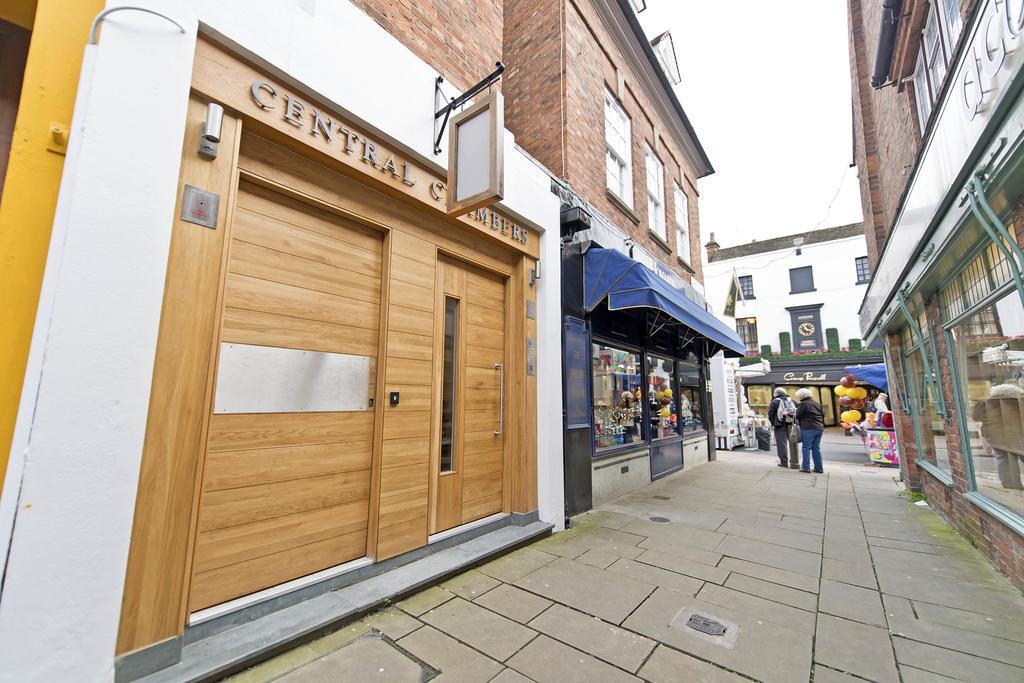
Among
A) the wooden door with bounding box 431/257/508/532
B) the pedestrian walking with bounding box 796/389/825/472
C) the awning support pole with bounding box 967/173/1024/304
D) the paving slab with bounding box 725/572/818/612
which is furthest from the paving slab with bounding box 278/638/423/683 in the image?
the pedestrian walking with bounding box 796/389/825/472

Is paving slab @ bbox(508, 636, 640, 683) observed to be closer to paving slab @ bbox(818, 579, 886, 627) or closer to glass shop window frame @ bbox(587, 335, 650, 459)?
paving slab @ bbox(818, 579, 886, 627)

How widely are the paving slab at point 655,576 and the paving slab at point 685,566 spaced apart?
8cm

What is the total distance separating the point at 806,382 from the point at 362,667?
2537 cm

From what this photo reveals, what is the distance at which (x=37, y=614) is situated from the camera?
1.73 metres

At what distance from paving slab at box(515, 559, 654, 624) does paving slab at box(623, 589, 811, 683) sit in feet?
0.41

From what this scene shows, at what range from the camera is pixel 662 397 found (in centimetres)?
831

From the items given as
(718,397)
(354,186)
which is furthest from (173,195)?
(718,397)

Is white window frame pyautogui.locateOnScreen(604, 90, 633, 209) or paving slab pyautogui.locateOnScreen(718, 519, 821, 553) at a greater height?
white window frame pyautogui.locateOnScreen(604, 90, 633, 209)

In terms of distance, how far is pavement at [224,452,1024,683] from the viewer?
2.31 metres

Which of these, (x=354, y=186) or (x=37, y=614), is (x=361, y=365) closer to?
(x=354, y=186)

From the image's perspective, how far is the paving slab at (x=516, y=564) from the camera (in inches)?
137

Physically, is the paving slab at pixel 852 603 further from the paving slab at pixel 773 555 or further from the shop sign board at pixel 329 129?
the shop sign board at pixel 329 129

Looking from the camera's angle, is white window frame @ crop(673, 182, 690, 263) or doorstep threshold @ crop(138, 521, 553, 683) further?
white window frame @ crop(673, 182, 690, 263)

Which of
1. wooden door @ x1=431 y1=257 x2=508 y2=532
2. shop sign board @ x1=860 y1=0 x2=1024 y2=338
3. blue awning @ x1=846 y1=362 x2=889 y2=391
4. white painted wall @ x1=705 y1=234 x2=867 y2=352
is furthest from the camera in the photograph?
white painted wall @ x1=705 y1=234 x2=867 y2=352
